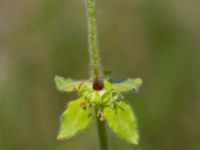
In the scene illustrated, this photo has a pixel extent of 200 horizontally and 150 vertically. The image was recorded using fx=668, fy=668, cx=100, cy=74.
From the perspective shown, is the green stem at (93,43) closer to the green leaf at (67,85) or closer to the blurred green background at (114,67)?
the green leaf at (67,85)

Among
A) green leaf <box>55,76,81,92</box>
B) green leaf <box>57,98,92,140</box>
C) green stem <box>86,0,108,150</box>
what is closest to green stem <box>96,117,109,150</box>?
green stem <box>86,0,108,150</box>

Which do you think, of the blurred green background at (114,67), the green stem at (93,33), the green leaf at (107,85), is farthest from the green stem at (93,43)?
the blurred green background at (114,67)

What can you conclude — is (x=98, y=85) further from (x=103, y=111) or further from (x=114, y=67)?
(x=114, y=67)

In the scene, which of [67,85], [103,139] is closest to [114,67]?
[67,85]
